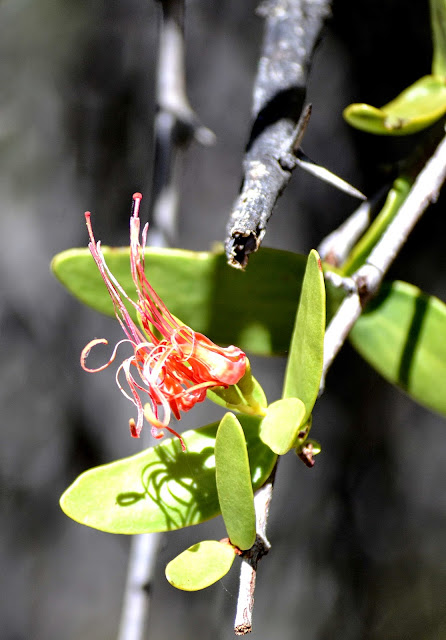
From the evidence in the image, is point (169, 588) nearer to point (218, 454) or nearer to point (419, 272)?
point (419, 272)

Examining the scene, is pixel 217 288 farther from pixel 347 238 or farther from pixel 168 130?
pixel 168 130

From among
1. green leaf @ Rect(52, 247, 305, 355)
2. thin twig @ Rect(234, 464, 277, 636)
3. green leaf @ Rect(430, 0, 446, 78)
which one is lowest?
thin twig @ Rect(234, 464, 277, 636)

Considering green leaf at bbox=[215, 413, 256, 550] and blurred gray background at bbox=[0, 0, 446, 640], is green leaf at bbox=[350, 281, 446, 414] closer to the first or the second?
green leaf at bbox=[215, 413, 256, 550]

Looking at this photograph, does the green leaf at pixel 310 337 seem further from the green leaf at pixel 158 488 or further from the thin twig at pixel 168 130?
the thin twig at pixel 168 130

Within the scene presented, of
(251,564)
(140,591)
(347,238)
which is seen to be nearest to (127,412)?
→ (140,591)

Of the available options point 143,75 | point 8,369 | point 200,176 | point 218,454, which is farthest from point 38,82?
point 218,454

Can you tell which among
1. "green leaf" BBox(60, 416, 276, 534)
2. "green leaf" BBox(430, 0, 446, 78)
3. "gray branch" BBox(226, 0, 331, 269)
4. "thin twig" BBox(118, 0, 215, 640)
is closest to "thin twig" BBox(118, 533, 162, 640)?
"thin twig" BBox(118, 0, 215, 640)
